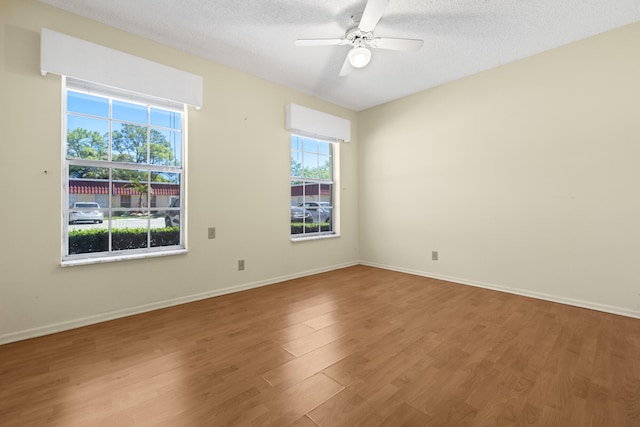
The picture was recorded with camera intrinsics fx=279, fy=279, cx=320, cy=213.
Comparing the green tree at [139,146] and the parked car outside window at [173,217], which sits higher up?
the green tree at [139,146]

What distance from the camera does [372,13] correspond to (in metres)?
2.23

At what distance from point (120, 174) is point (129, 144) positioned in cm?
33

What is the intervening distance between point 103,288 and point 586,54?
5509 mm

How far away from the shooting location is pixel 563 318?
2703 mm

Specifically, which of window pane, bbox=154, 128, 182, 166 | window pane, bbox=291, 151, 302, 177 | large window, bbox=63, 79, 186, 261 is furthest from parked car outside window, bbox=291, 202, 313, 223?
window pane, bbox=154, 128, 182, 166

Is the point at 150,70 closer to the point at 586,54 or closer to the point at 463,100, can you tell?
the point at 463,100

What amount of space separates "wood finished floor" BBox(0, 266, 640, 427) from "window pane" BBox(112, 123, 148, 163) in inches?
64.6

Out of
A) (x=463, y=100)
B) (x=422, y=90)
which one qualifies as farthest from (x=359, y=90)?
(x=463, y=100)

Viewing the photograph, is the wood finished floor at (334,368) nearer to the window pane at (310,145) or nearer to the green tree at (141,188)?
the green tree at (141,188)

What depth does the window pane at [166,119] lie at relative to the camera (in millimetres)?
3092

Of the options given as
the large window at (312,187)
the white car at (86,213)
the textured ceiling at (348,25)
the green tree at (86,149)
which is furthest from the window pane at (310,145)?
the white car at (86,213)

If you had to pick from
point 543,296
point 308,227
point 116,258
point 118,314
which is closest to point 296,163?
point 308,227

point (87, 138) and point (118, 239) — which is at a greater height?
point (87, 138)

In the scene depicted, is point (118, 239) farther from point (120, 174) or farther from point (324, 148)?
point (324, 148)
